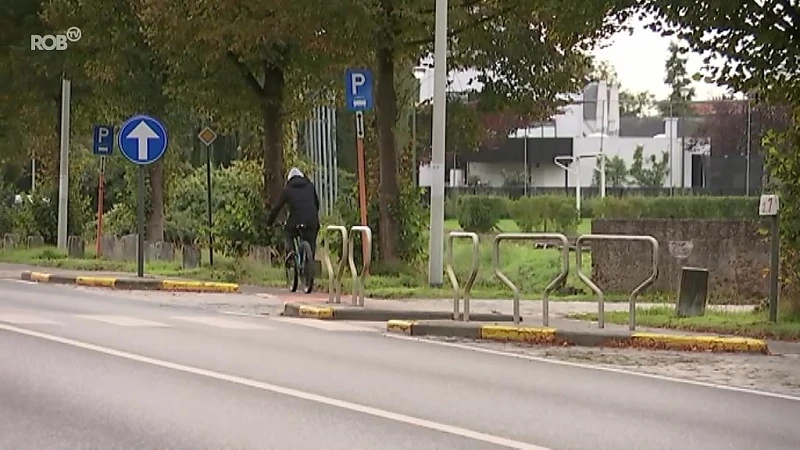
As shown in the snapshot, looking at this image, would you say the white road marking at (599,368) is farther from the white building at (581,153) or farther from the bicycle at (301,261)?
the white building at (581,153)

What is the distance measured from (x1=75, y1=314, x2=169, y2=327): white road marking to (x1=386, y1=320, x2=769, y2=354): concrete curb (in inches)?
115

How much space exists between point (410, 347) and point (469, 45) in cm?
1092

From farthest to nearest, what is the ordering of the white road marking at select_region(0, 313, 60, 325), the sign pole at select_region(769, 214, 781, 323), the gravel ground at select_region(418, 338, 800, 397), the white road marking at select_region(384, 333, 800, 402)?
1. the sign pole at select_region(769, 214, 781, 323)
2. the white road marking at select_region(0, 313, 60, 325)
3. the gravel ground at select_region(418, 338, 800, 397)
4. the white road marking at select_region(384, 333, 800, 402)

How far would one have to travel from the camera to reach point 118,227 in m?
38.0

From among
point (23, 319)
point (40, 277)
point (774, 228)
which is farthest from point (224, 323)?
point (40, 277)

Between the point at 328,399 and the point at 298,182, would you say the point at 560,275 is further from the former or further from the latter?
the point at 298,182

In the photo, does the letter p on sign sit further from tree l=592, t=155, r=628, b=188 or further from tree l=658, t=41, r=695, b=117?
tree l=658, t=41, r=695, b=117

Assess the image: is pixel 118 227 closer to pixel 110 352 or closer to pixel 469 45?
pixel 469 45

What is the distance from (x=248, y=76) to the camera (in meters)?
27.5

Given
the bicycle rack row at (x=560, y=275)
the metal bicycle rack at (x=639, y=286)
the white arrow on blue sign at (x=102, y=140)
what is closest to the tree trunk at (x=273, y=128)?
the white arrow on blue sign at (x=102, y=140)

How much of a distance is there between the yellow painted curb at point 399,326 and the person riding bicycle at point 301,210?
5.13m

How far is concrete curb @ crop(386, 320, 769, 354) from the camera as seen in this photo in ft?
45.9

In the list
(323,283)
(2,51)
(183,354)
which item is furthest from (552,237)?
(2,51)

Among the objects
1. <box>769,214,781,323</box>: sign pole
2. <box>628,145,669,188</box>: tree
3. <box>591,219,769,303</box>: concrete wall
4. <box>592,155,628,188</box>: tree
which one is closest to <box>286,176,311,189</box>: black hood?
<box>591,219,769,303</box>: concrete wall
